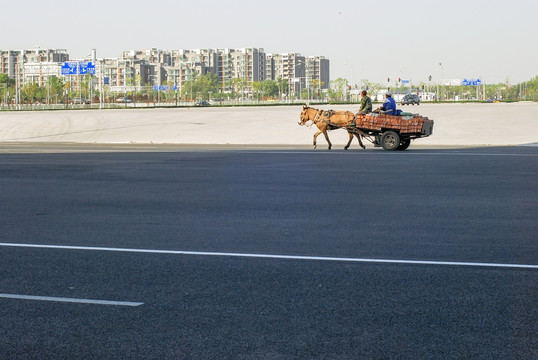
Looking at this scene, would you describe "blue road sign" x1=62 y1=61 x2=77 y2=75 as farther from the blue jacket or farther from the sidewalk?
the blue jacket

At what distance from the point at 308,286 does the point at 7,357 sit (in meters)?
3.05

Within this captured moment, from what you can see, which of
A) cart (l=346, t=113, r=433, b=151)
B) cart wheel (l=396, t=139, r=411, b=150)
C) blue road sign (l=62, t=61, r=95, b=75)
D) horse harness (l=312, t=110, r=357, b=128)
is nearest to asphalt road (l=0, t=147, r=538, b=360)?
cart (l=346, t=113, r=433, b=151)

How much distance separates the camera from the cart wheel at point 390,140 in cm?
3088

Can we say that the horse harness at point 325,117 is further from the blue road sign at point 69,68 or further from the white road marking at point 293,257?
the blue road sign at point 69,68

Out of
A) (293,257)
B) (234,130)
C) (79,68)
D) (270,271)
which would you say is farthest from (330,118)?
(79,68)

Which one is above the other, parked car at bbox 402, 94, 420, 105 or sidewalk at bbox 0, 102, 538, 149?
parked car at bbox 402, 94, 420, 105

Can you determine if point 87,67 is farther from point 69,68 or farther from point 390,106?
point 390,106

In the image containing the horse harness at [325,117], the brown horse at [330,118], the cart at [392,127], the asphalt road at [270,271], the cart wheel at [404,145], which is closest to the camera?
the asphalt road at [270,271]

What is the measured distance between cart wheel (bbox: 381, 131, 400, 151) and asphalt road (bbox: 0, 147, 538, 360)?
1290 centimetres

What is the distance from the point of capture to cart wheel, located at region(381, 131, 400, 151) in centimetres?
3088

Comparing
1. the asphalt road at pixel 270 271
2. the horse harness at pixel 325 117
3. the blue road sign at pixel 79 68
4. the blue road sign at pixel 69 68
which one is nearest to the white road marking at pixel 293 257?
the asphalt road at pixel 270 271

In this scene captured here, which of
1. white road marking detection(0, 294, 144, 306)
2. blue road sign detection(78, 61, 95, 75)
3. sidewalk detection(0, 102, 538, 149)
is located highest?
blue road sign detection(78, 61, 95, 75)

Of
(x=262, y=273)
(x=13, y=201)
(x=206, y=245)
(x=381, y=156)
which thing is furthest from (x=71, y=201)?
(x=381, y=156)

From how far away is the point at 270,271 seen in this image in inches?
331
